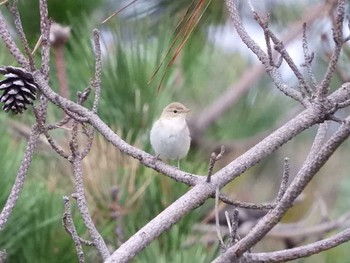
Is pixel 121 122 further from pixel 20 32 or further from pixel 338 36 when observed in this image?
pixel 338 36

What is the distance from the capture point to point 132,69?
147 centimetres

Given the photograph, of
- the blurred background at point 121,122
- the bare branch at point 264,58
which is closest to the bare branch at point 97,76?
the bare branch at point 264,58

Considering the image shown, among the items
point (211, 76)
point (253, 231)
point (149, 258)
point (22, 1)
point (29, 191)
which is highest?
point (211, 76)

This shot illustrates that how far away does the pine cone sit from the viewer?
0.83 meters

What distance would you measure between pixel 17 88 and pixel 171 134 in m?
0.71

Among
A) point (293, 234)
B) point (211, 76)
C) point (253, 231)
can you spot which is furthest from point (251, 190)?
point (253, 231)

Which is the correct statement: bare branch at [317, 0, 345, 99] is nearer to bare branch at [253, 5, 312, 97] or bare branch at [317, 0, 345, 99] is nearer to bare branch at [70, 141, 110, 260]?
bare branch at [253, 5, 312, 97]

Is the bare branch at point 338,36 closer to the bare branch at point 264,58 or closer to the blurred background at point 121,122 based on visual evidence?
the bare branch at point 264,58

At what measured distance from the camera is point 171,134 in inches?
60.3

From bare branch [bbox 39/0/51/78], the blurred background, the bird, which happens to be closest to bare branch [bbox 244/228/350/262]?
bare branch [bbox 39/0/51/78]

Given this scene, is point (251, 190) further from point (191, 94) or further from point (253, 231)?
point (253, 231)

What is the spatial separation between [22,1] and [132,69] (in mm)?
228

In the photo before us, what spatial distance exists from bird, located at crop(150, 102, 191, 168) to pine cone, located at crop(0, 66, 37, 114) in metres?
0.51

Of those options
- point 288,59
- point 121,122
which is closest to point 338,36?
point 288,59
